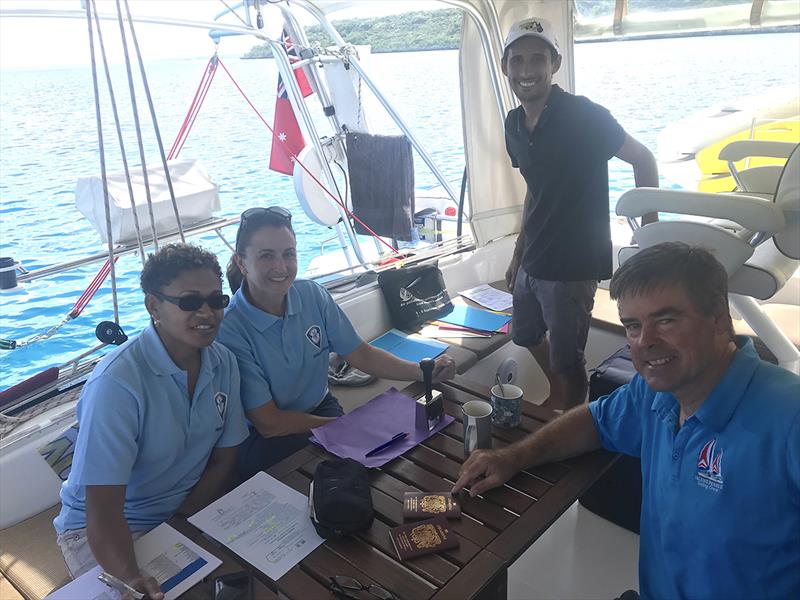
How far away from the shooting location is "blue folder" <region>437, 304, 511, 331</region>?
291 centimetres

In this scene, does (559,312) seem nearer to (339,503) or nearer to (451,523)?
(451,523)

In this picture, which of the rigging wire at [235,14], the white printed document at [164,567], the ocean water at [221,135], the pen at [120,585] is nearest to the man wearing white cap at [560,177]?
the ocean water at [221,135]

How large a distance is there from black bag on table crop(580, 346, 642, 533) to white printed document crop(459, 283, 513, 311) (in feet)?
3.52

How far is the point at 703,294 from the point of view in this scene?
1053 millimetres

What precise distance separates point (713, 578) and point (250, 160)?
43.0 ft

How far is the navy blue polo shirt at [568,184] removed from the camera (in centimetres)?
203

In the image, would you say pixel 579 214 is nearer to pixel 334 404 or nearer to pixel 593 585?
pixel 334 404

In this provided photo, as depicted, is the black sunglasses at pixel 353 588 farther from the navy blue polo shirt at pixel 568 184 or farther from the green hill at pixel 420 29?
the green hill at pixel 420 29

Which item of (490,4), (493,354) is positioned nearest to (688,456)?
(493,354)

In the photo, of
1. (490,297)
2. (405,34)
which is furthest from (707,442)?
(405,34)

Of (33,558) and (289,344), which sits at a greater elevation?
(289,344)

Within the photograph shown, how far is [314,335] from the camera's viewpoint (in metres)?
1.92

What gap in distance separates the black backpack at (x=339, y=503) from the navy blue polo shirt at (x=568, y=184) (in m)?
1.25

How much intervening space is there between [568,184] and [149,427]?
1566mm
